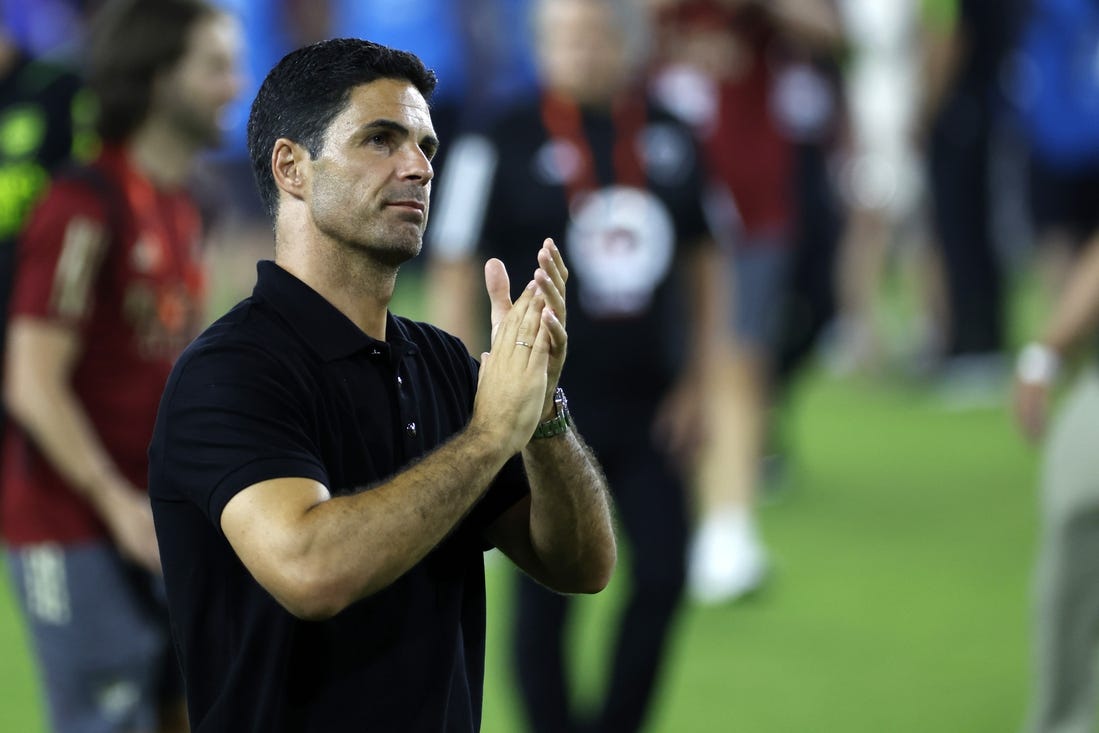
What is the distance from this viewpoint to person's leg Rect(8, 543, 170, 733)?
152 inches

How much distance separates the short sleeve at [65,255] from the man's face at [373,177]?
155 cm

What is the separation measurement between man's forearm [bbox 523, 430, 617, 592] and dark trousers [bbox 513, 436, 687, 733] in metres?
1.96

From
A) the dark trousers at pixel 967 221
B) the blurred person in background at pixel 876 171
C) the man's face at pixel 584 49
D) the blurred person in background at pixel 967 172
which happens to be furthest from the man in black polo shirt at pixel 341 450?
the dark trousers at pixel 967 221

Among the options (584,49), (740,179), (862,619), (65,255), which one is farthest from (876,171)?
(65,255)

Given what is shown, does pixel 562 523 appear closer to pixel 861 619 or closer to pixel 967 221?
pixel 861 619

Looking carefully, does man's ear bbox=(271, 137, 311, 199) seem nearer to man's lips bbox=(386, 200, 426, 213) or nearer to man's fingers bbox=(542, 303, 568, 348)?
man's lips bbox=(386, 200, 426, 213)

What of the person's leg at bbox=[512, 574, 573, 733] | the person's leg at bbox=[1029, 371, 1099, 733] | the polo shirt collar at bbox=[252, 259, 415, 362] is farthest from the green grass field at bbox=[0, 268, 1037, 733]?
the polo shirt collar at bbox=[252, 259, 415, 362]

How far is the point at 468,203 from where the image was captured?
4875 mm

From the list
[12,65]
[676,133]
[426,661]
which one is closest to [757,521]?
[676,133]

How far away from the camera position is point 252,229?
12836 mm

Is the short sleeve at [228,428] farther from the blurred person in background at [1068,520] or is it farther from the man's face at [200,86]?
the blurred person in background at [1068,520]

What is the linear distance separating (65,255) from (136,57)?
57cm

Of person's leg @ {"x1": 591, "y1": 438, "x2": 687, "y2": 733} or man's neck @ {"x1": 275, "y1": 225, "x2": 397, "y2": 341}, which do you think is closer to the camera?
man's neck @ {"x1": 275, "y1": 225, "x2": 397, "y2": 341}

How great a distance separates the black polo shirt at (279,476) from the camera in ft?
7.45
